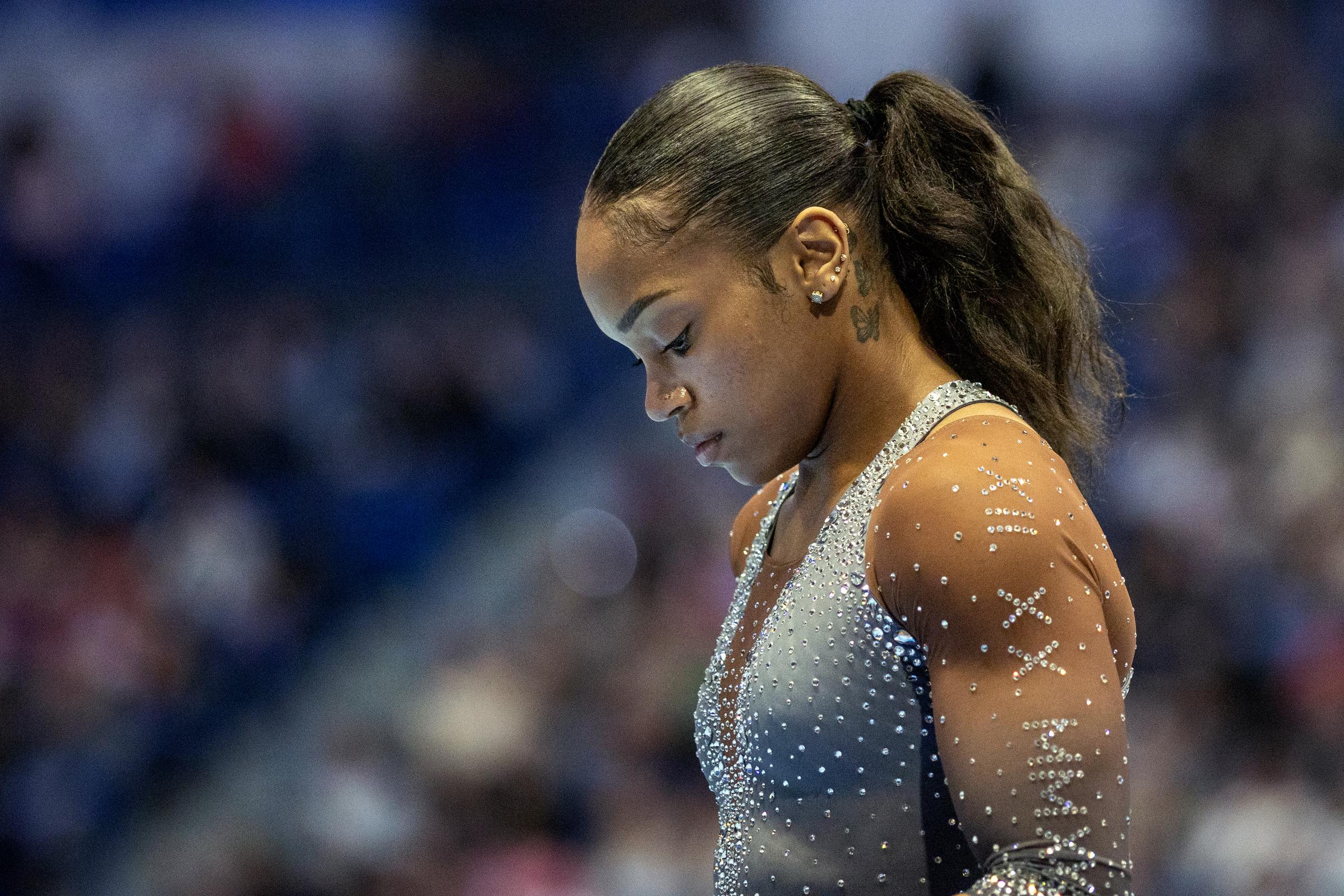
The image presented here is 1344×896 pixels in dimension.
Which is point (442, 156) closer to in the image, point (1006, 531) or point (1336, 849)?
point (1336, 849)

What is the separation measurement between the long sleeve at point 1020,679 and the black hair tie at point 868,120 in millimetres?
383

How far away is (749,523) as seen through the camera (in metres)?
1.69

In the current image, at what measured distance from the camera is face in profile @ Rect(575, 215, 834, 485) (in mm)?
1283

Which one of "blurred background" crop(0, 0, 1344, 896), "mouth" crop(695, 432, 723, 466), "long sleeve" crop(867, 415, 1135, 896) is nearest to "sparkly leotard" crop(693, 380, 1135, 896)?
"long sleeve" crop(867, 415, 1135, 896)

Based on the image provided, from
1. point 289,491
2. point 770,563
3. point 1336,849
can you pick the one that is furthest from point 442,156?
point 770,563

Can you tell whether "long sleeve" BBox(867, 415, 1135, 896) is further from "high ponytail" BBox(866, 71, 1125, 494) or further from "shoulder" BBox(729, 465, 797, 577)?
"shoulder" BBox(729, 465, 797, 577)

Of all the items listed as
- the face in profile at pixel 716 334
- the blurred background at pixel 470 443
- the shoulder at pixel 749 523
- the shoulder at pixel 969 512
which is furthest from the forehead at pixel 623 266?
the blurred background at pixel 470 443

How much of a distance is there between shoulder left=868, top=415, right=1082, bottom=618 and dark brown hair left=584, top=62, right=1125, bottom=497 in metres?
0.18

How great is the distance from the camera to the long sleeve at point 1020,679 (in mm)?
1074

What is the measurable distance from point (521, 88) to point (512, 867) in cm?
401

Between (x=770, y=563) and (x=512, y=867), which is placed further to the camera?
(x=512, y=867)

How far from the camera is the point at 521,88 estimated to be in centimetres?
715

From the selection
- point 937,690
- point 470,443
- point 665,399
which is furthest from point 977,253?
point 470,443

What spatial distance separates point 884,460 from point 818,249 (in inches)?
7.6
